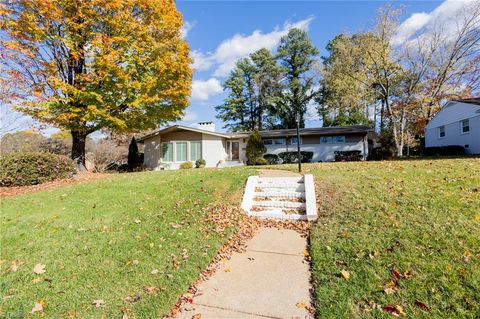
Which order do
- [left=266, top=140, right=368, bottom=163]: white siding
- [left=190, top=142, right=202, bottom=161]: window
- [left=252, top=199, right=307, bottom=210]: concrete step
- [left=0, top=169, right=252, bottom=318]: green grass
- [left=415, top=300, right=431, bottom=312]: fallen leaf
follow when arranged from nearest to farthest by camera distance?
[left=415, top=300, right=431, bottom=312]: fallen leaf, [left=0, top=169, right=252, bottom=318]: green grass, [left=252, top=199, right=307, bottom=210]: concrete step, [left=266, top=140, right=368, bottom=163]: white siding, [left=190, top=142, right=202, bottom=161]: window

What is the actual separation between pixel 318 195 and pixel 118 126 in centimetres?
1196

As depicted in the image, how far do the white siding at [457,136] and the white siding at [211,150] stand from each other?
17.9 m

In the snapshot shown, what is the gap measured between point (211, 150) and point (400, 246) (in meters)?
19.2

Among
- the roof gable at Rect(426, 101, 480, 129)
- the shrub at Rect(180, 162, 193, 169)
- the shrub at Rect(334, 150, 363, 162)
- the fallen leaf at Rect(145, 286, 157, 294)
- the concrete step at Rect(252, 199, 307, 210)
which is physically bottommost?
the fallen leaf at Rect(145, 286, 157, 294)

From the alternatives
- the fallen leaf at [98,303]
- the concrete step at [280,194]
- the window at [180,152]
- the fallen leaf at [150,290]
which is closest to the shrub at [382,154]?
the window at [180,152]

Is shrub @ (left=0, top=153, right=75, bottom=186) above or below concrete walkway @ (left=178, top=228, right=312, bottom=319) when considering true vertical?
above

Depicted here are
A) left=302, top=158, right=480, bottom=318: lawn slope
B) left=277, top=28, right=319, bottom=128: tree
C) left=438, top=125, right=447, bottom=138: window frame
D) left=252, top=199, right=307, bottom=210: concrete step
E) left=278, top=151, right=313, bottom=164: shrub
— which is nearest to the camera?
left=302, top=158, right=480, bottom=318: lawn slope

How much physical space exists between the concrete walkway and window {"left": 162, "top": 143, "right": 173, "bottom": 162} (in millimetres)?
18402

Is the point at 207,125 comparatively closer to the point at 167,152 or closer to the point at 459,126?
the point at 167,152

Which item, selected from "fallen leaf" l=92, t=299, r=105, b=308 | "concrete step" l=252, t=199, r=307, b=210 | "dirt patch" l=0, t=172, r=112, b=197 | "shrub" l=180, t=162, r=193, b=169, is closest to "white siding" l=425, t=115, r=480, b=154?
"concrete step" l=252, t=199, r=307, b=210

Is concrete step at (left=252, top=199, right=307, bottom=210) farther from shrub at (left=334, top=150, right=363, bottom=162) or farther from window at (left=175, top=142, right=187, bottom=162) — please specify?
shrub at (left=334, top=150, right=363, bottom=162)

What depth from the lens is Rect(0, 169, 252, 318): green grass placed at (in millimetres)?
3289

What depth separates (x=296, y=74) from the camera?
35406 millimetres

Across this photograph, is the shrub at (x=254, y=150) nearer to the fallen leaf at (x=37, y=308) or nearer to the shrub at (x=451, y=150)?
the shrub at (x=451, y=150)
